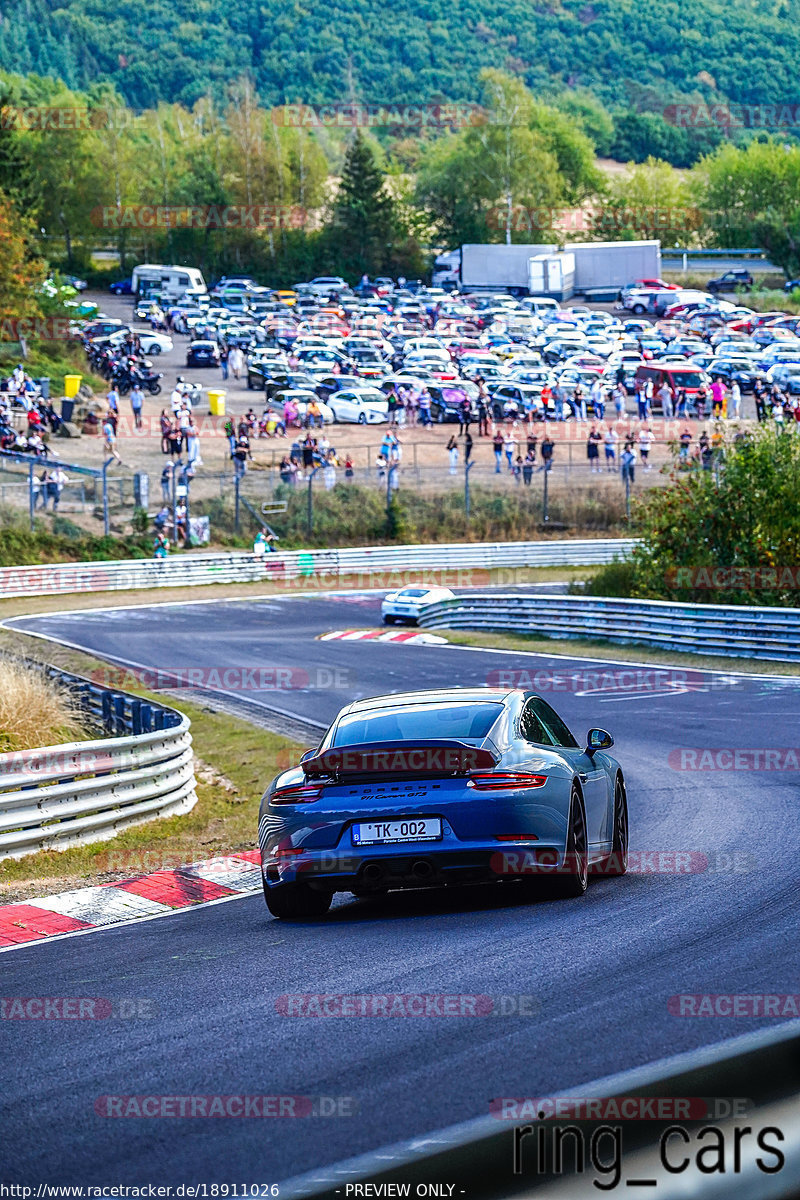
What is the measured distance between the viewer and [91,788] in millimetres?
12031

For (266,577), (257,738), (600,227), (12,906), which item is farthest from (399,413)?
(600,227)

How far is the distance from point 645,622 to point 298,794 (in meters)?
19.2

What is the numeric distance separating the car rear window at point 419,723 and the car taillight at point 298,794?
0.93 ft

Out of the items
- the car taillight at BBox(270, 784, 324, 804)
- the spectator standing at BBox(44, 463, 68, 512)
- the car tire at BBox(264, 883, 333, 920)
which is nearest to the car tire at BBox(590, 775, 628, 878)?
the car tire at BBox(264, 883, 333, 920)

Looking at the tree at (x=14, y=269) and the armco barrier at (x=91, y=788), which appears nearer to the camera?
the armco barrier at (x=91, y=788)

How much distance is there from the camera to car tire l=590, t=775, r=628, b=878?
9.15 meters

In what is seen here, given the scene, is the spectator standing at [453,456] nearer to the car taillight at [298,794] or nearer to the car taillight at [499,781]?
the car taillight at [298,794]

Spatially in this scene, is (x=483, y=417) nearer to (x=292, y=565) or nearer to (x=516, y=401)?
(x=516, y=401)

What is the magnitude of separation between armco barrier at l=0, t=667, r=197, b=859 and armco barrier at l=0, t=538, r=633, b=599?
84.7ft

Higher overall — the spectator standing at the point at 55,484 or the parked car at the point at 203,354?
the parked car at the point at 203,354

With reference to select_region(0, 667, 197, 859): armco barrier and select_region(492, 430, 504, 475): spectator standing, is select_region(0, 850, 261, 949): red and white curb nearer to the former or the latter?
select_region(0, 667, 197, 859): armco barrier

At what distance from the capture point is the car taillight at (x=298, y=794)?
8055mm

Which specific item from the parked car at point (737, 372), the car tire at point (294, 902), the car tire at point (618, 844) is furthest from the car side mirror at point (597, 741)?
the parked car at point (737, 372)

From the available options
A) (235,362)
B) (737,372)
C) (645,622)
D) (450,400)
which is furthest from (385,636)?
(235,362)
